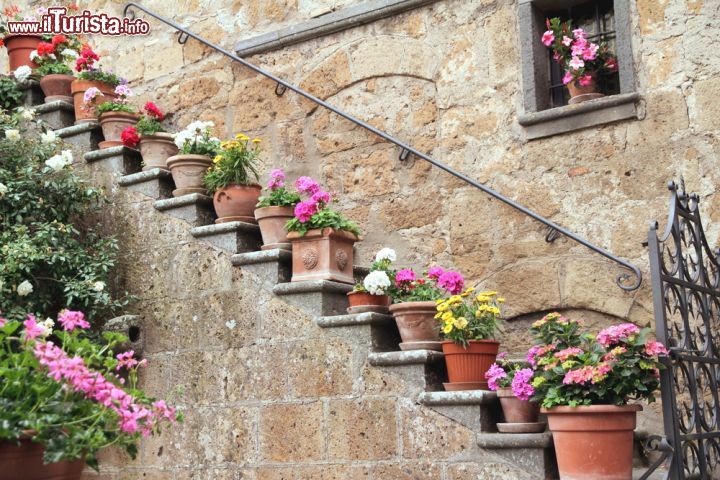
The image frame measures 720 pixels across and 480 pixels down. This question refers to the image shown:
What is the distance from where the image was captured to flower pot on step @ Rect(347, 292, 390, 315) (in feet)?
14.7

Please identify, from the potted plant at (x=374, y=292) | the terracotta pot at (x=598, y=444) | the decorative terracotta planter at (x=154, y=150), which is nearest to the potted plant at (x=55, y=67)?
the decorative terracotta planter at (x=154, y=150)

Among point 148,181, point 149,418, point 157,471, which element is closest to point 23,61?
point 148,181

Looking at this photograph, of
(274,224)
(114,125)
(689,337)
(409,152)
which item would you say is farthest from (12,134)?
(689,337)

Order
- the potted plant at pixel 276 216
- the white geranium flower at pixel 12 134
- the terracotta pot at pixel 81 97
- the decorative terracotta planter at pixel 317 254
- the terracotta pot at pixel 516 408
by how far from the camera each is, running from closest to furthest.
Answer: the terracotta pot at pixel 516 408 → the decorative terracotta planter at pixel 317 254 → the potted plant at pixel 276 216 → the white geranium flower at pixel 12 134 → the terracotta pot at pixel 81 97

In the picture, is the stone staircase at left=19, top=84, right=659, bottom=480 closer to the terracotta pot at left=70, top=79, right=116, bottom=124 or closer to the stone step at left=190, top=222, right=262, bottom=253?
the stone step at left=190, top=222, right=262, bottom=253

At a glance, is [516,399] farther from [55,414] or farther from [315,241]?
[55,414]

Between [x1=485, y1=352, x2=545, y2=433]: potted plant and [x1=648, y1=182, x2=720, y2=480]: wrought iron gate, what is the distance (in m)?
0.56

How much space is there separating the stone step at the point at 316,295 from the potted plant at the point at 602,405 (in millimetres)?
1309

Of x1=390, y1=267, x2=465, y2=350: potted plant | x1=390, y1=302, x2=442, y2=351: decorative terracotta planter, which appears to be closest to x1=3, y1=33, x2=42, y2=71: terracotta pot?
x1=390, y1=267, x2=465, y2=350: potted plant

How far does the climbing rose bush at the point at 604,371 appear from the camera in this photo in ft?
11.7

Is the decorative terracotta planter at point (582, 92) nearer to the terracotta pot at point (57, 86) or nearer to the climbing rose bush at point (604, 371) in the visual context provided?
the climbing rose bush at point (604, 371)

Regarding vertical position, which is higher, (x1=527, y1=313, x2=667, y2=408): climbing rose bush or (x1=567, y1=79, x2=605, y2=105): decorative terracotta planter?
(x1=567, y1=79, x2=605, y2=105): decorative terracotta planter

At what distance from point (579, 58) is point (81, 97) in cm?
328

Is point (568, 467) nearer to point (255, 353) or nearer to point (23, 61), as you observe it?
point (255, 353)
